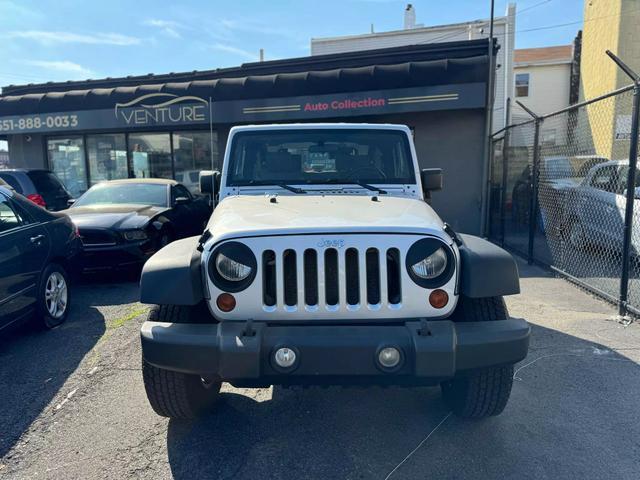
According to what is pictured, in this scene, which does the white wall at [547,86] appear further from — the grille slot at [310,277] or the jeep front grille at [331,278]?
the grille slot at [310,277]

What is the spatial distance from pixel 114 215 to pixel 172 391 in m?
4.99

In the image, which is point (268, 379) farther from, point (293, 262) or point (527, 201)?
point (527, 201)

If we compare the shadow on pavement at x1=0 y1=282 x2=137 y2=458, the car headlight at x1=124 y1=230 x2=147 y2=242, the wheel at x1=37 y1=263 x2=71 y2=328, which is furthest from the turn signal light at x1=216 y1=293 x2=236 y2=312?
the car headlight at x1=124 y1=230 x2=147 y2=242

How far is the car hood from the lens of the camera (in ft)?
22.8

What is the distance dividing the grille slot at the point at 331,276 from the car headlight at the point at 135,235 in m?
5.07

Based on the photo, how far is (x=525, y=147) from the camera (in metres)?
9.59

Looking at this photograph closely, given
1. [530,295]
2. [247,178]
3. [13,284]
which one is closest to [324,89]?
[530,295]

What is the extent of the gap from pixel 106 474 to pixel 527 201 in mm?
8293

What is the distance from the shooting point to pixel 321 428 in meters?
3.11

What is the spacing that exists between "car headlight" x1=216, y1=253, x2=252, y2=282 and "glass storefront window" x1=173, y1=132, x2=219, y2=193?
34.3ft

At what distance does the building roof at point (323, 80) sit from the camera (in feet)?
32.0

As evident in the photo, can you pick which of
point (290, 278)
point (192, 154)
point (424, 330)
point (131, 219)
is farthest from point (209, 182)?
point (192, 154)

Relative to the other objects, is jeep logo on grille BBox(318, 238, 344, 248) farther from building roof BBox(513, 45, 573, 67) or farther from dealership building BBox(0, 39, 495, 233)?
building roof BBox(513, 45, 573, 67)

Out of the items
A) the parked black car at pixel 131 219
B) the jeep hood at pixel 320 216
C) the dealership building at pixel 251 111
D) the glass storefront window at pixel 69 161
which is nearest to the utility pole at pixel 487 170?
the dealership building at pixel 251 111
